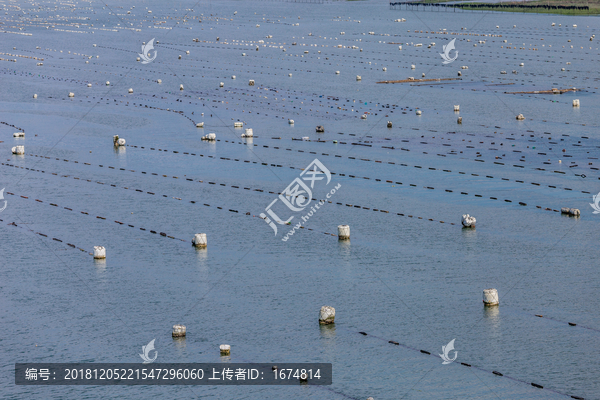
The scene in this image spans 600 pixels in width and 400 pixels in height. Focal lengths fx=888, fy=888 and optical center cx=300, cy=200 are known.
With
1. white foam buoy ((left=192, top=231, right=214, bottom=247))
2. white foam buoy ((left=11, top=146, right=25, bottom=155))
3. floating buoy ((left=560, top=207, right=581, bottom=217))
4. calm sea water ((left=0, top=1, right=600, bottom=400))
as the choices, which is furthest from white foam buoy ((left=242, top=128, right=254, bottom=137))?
floating buoy ((left=560, top=207, right=581, bottom=217))

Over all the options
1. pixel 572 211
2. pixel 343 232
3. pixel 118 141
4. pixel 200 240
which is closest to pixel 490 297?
pixel 343 232

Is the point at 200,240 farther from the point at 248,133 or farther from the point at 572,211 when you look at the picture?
the point at 248,133

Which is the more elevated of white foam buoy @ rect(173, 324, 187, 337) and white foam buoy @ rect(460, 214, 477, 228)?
white foam buoy @ rect(460, 214, 477, 228)

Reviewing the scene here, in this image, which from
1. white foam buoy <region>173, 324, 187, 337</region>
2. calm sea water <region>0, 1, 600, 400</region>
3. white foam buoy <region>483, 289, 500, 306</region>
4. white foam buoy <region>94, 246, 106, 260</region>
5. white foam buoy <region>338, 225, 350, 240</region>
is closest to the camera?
calm sea water <region>0, 1, 600, 400</region>

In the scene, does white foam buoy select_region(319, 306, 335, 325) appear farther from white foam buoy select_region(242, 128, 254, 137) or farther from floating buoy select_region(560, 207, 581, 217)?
white foam buoy select_region(242, 128, 254, 137)

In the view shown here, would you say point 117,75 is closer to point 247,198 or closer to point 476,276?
point 247,198

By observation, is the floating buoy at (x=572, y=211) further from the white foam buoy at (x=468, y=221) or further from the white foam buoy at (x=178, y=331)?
the white foam buoy at (x=178, y=331)
